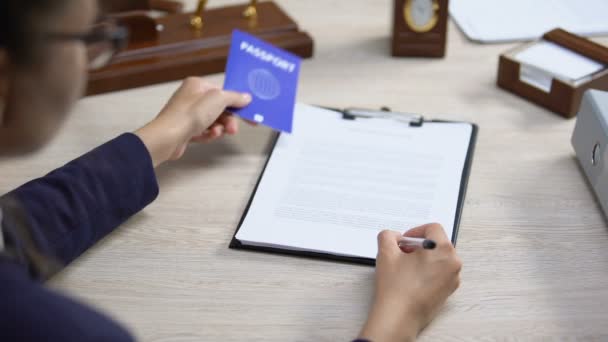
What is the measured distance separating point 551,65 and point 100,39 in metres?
0.74

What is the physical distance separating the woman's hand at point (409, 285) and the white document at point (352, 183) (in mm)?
43

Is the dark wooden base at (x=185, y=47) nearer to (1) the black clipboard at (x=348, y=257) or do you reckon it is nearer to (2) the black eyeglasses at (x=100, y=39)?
(1) the black clipboard at (x=348, y=257)

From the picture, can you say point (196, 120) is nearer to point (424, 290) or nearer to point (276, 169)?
point (276, 169)

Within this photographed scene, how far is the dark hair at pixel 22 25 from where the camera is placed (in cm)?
56

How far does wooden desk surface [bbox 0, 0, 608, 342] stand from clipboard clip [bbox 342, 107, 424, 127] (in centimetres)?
6

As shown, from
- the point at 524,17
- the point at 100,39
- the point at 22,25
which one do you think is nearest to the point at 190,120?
the point at 100,39

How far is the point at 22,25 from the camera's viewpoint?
57cm

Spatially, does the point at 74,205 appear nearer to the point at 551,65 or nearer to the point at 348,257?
the point at 348,257

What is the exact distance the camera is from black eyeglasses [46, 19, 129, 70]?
25.2 inches

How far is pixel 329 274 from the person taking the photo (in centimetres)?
85

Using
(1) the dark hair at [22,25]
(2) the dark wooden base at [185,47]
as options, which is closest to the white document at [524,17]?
(2) the dark wooden base at [185,47]

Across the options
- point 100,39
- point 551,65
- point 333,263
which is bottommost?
point 333,263

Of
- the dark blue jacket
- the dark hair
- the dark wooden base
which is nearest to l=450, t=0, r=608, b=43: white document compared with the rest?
the dark wooden base

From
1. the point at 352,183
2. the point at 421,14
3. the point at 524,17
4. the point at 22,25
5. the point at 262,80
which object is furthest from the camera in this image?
the point at 524,17
